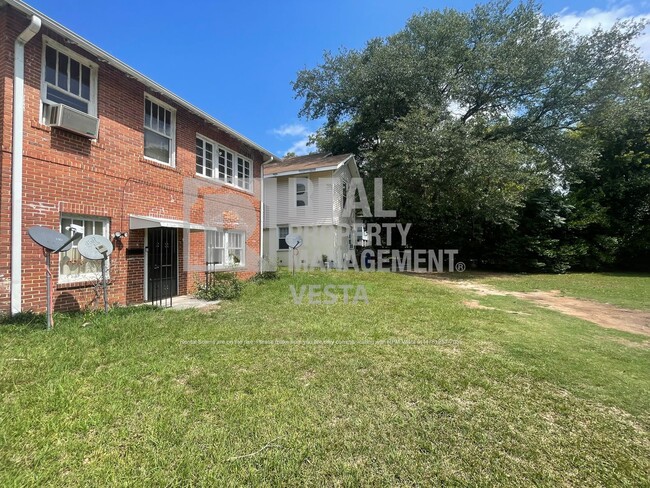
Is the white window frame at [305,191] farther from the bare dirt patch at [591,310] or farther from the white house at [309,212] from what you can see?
the bare dirt patch at [591,310]

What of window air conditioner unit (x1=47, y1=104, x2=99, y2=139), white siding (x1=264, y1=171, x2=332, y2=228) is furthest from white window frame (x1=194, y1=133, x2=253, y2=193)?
white siding (x1=264, y1=171, x2=332, y2=228)

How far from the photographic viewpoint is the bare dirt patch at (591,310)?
Answer: 654 cm

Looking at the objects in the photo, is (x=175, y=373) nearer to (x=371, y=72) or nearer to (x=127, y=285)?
(x=127, y=285)

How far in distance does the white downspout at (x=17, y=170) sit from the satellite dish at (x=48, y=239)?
541 mm

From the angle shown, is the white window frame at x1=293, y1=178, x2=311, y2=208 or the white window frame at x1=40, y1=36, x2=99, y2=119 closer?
the white window frame at x1=40, y1=36, x2=99, y2=119

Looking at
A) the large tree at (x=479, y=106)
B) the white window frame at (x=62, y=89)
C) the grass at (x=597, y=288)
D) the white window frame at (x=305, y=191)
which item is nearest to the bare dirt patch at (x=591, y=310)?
the grass at (x=597, y=288)

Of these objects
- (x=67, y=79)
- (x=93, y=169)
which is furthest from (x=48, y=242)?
(x=67, y=79)

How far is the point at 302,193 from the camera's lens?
17.0m

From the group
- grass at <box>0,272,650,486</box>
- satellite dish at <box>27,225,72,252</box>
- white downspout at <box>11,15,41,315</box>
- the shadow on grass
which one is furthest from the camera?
white downspout at <box>11,15,41,315</box>

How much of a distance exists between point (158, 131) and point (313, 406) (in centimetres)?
783

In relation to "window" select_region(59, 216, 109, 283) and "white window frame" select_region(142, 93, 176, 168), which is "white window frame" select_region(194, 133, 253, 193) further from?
"window" select_region(59, 216, 109, 283)

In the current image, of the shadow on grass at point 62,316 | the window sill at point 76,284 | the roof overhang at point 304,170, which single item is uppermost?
the roof overhang at point 304,170

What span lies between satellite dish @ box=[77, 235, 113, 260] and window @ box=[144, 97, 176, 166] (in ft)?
9.02

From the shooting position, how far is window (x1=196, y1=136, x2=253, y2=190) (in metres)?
9.23
